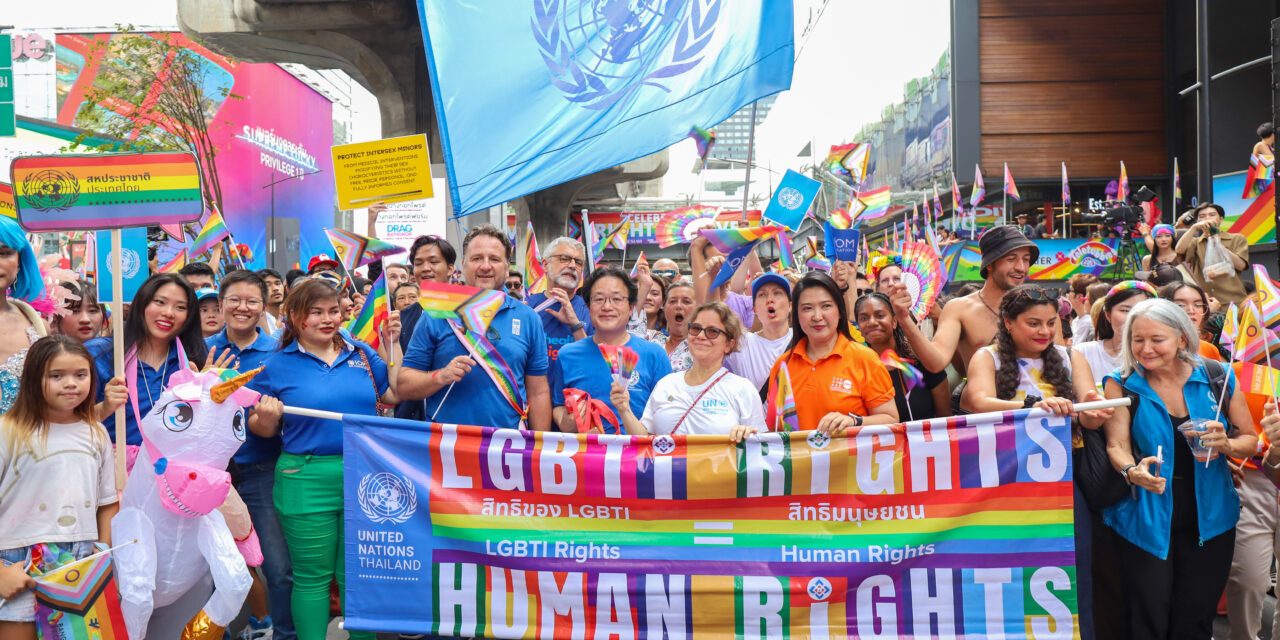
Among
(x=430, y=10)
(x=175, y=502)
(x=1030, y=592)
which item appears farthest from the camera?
(x=430, y=10)

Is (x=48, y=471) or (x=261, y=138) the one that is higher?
(x=261, y=138)

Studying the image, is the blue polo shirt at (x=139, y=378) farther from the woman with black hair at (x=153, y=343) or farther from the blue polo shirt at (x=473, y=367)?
the blue polo shirt at (x=473, y=367)

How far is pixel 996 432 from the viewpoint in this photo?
13.4 ft

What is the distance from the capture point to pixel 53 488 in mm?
3547

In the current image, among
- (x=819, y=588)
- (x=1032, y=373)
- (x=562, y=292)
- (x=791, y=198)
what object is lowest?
(x=819, y=588)

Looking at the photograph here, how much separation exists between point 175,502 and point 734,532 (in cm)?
225

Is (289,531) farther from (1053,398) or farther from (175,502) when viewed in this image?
(1053,398)

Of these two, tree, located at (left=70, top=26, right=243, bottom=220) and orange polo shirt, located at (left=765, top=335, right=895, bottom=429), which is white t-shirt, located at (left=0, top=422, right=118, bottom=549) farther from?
tree, located at (left=70, top=26, right=243, bottom=220)

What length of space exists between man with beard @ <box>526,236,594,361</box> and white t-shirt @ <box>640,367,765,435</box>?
118 centimetres

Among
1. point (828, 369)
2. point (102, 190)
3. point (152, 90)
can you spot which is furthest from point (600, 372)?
point (152, 90)

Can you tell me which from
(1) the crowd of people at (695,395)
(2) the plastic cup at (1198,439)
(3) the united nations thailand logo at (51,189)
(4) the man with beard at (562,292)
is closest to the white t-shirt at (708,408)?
(1) the crowd of people at (695,395)

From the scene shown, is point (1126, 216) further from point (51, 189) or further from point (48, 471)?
point (48, 471)

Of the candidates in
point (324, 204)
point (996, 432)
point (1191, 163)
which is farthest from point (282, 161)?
point (996, 432)

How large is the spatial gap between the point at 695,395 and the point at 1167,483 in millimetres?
1998
